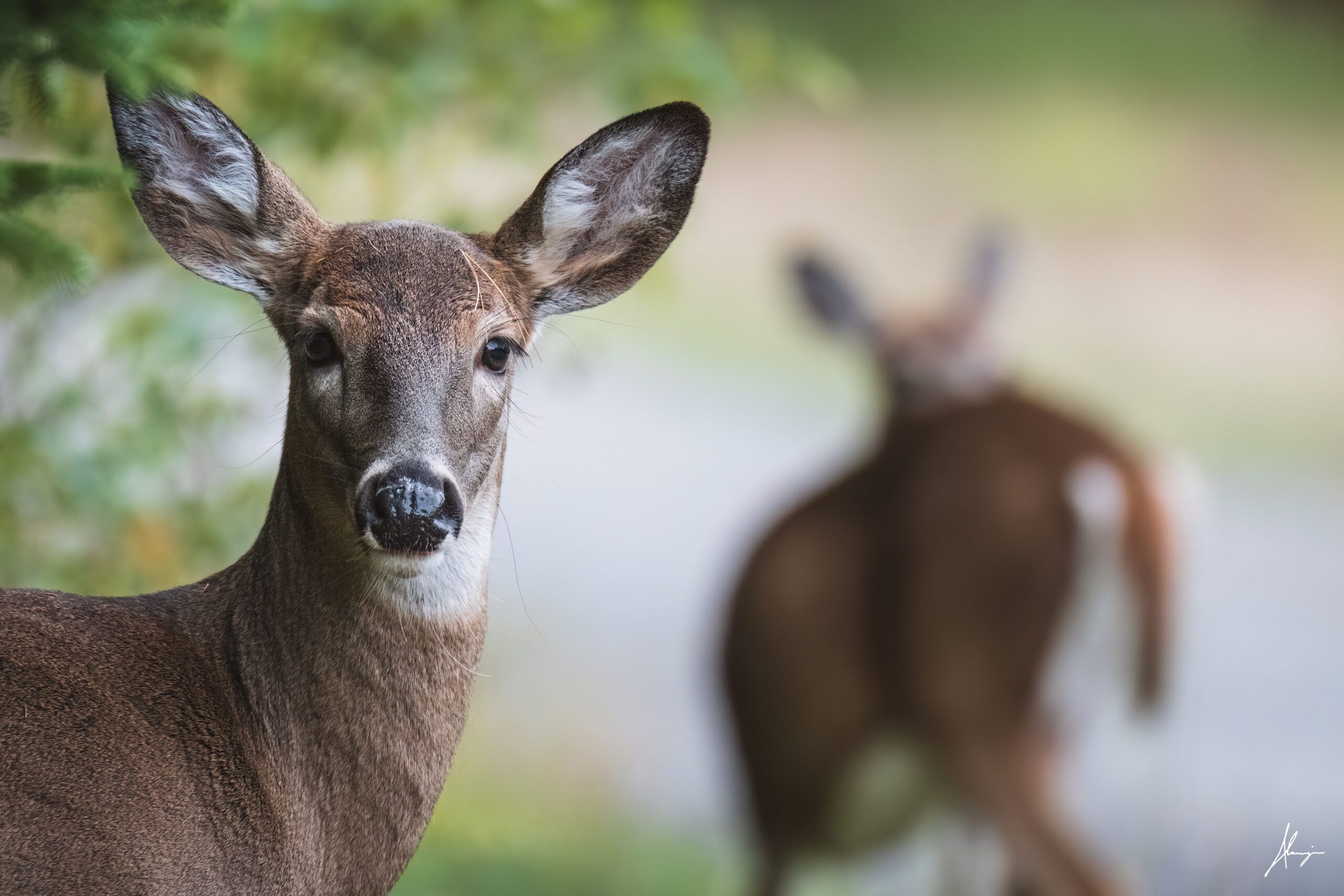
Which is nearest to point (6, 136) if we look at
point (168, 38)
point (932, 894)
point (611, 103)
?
point (168, 38)

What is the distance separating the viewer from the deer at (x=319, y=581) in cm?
106

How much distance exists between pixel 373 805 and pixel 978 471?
2.64 meters

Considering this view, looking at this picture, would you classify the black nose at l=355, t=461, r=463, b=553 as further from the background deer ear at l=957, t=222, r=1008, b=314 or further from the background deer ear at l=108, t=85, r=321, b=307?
the background deer ear at l=957, t=222, r=1008, b=314

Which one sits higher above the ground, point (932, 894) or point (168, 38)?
point (168, 38)

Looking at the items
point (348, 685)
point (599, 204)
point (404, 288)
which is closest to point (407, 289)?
point (404, 288)

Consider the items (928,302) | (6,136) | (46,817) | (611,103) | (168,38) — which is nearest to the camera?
(46,817)

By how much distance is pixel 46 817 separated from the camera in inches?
40.4

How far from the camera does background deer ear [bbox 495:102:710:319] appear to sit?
3.93ft

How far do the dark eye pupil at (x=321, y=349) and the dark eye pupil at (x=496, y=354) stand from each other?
0.14 meters

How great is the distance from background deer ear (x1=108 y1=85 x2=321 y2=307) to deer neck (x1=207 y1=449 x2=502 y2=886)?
193mm

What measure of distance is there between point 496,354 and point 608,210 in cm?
18

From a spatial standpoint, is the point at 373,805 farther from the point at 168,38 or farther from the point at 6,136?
the point at 168,38

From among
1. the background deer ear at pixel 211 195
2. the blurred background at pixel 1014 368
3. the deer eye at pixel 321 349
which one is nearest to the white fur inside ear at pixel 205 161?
the background deer ear at pixel 211 195

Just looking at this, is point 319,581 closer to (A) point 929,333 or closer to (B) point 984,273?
(A) point 929,333
